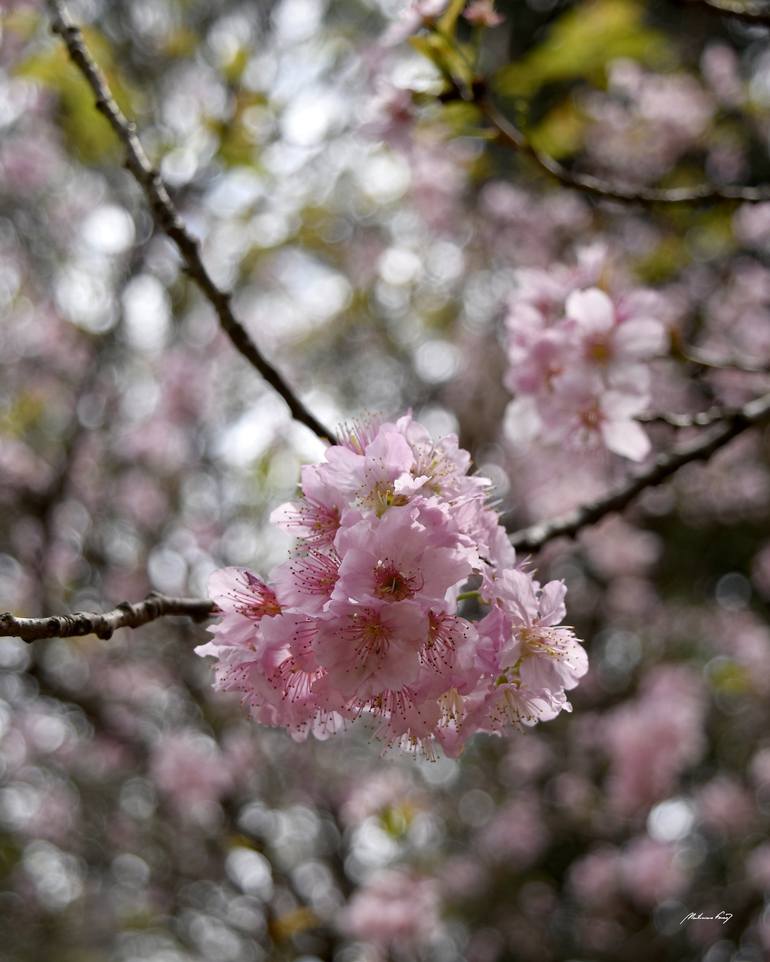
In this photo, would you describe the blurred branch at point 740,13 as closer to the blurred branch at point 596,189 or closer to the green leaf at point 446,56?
the blurred branch at point 596,189

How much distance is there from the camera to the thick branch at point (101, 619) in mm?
1084

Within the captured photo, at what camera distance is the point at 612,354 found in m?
2.28

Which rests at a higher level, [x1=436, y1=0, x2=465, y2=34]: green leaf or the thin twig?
[x1=436, y1=0, x2=465, y2=34]: green leaf

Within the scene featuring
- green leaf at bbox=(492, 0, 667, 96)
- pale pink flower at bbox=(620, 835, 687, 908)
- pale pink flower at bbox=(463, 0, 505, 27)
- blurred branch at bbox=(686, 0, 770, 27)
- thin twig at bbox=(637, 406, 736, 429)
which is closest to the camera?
blurred branch at bbox=(686, 0, 770, 27)

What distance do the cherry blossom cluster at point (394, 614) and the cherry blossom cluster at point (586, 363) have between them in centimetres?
98

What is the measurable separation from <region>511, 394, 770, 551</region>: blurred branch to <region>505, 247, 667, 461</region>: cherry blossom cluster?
0.30 ft

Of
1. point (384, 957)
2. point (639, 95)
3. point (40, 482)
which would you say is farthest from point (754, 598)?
point (40, 482)

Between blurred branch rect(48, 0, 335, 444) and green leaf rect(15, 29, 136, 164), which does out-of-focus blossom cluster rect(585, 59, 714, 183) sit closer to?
green leaf rect(15, 29, 136, 164)

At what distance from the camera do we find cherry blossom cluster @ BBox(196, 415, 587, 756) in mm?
1170

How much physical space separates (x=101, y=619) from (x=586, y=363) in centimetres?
145

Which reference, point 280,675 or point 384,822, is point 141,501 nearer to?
point 384,822

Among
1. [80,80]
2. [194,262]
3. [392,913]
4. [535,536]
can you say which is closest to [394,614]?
[535,536]

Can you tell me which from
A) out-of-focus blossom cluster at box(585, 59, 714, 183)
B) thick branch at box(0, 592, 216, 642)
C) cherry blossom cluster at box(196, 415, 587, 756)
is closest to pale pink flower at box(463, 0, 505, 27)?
cherry blossom cluster at box(196, 415, 587, 756)

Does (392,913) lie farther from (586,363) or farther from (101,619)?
(101,619)
